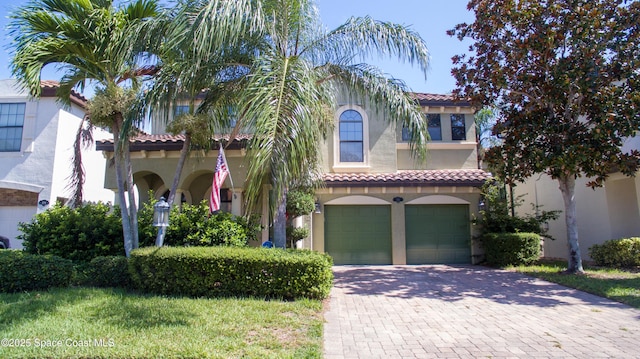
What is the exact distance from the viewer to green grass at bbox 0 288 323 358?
470 centimetres

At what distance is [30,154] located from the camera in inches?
566

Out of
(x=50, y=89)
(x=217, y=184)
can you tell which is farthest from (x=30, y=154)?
(x=217, y=184)

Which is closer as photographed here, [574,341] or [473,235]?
[574,341]

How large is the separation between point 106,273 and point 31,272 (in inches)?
54.7

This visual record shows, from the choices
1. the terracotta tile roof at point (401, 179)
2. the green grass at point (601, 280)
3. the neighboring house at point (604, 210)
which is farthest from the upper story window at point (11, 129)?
the neighboring house at point (604, 210)

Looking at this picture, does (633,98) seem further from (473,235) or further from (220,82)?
(220,82)

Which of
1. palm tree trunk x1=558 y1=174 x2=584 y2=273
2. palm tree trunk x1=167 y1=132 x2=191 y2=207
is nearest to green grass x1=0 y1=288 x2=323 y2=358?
palm tree trunk x1=167 y1=132 x2=191 y2=207


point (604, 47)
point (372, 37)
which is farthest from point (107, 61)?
point (604, 47)

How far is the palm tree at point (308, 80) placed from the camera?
6926mm

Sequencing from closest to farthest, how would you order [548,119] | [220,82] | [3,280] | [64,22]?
[3,280] → [64,22] → [220,82] → [548,119]

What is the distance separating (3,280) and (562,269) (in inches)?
576

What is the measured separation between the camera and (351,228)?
13.8 metres

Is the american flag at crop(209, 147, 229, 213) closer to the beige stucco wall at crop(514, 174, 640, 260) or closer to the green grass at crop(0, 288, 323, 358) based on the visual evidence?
the green grass at crop(0, 288, 323, 358)

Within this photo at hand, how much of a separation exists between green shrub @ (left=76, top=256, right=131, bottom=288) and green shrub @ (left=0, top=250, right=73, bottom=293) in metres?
0.29
